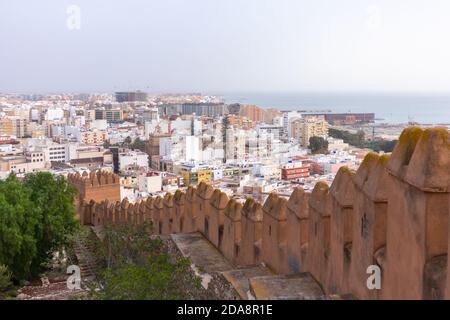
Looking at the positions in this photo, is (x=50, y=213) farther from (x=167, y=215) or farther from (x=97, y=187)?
(x=97, y=187)

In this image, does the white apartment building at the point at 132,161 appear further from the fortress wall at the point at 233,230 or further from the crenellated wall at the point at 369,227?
the crenellated wall at the point at 369,227

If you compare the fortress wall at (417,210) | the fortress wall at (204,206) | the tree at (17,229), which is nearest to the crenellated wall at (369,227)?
the fortress wall at (417,210)

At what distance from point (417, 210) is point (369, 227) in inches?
28.4

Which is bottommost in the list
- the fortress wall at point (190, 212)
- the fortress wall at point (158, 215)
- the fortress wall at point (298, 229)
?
the fortress wall at point (158, 215)

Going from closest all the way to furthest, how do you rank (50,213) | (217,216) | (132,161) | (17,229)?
(217,216) → (17,229) → (50,213) → (132,161)

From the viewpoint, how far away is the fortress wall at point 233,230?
302 inches

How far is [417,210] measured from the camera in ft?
12.0

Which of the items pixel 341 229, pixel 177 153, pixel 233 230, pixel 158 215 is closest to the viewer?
pixel 341 229

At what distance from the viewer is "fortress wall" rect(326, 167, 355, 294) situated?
4762mm

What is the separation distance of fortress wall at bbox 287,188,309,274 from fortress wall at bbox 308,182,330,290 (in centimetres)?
14

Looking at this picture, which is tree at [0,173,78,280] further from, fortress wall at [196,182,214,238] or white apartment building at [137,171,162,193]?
white apartment building at [137,171,162,193]

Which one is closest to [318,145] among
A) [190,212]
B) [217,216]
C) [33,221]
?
[33,221]

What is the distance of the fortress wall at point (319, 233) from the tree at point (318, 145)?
75.6 meters
